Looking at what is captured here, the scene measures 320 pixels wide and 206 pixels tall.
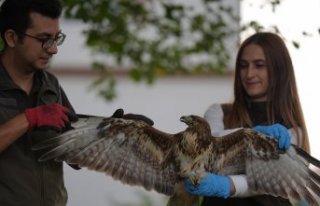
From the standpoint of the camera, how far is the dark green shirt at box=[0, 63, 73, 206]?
3871 mm

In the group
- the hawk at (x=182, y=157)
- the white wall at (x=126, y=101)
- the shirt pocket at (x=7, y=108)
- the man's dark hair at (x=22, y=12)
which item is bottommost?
the white wall at (x=126, y=101)

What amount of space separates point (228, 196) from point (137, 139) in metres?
0.58

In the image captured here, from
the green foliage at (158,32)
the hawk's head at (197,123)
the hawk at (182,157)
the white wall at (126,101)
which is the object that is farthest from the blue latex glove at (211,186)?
the white wall at (126,101)

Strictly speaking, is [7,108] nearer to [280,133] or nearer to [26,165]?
[26,165]

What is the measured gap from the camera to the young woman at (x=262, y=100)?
4340mm

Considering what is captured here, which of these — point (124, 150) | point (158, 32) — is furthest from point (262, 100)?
point (158, 32)

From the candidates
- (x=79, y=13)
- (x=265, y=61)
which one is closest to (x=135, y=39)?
(x=79, y=13)

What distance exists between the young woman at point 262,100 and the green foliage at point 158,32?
8.03 ft

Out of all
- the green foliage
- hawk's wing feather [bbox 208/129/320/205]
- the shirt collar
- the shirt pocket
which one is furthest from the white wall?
the shirt pocket

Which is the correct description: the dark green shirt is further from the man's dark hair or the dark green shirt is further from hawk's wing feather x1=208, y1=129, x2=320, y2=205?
hawk's wing feather x1=208, y1=129, x2=320, y2=205

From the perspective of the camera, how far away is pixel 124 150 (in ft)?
13.6

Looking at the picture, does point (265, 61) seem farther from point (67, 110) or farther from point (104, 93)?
point (104, 93)

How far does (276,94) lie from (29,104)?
143 centimetres

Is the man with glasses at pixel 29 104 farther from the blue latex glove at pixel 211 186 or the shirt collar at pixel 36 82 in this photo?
the blue latex glove at pixel 211 186
